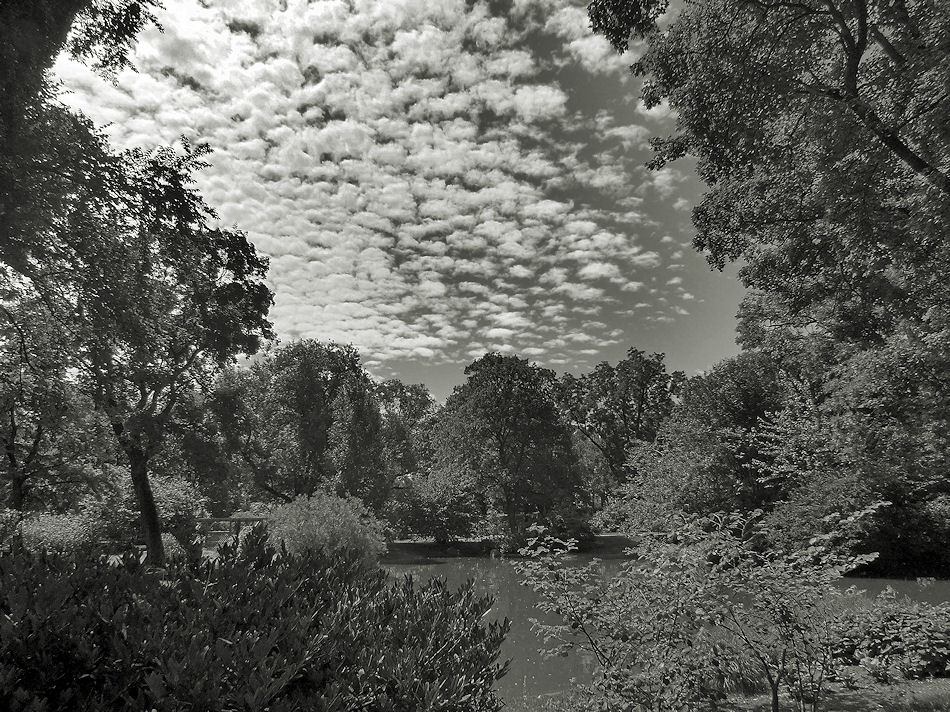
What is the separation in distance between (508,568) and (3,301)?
2427 centimetres

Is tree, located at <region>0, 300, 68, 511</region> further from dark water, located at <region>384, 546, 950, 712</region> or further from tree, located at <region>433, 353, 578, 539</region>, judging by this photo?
tree, located at <region>433, 353, 578, 539</region>

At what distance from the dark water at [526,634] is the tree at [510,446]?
6921 millimetres

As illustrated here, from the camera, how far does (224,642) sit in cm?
217

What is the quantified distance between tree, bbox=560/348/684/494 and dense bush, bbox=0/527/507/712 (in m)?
46.4

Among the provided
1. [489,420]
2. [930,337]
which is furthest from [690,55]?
[489,420]

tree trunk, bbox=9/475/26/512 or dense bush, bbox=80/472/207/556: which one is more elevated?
tree trunk, bbox=9/475/26/512

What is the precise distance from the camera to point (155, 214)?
28.0ft

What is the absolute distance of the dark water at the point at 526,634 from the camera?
872cm

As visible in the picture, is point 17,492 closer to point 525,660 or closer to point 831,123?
point 525,660

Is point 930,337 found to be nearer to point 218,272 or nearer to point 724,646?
point 724,646

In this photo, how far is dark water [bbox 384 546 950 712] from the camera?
28.6 ft

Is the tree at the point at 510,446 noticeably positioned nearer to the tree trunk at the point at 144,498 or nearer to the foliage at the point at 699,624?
the tree trunk at the point at 144,498

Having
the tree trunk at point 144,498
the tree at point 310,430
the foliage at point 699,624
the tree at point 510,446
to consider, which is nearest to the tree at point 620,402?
the tree at point 510,446

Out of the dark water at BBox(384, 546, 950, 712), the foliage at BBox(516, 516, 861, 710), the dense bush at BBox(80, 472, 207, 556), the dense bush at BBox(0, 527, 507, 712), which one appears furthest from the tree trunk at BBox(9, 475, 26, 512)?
the foliage at BBox(516, 516, 861, 710)
